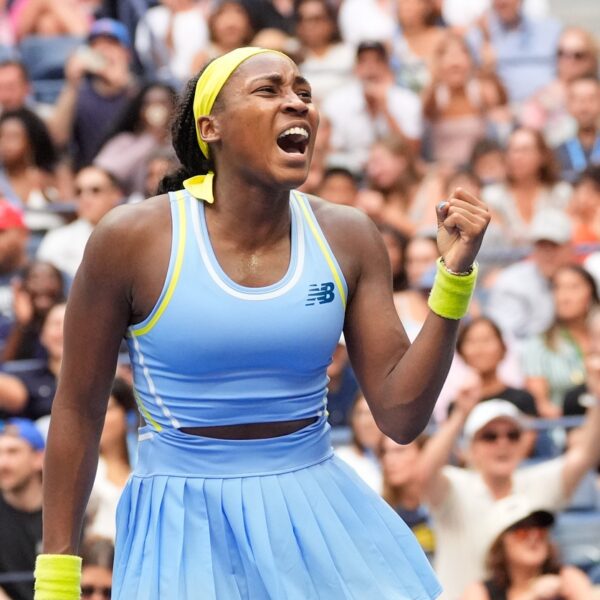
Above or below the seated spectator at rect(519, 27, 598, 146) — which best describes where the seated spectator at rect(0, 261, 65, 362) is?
below

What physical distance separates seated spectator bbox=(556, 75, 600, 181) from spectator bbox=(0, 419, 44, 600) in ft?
13.2

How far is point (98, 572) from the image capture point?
197 inches

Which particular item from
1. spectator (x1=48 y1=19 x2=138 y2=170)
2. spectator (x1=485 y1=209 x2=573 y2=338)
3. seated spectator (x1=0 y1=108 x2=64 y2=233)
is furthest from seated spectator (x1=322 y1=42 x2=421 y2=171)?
seated spectator (x1=0 y1=108 x2=64 y2=233)

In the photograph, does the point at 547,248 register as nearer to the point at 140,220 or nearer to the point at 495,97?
the point at 495,97

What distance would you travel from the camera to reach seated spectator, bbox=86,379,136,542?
5.60 metres

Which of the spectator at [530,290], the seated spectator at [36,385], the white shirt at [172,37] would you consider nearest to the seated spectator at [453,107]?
the spectator at [530,290]

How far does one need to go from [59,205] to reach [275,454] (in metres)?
5.21

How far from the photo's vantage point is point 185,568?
2.88 metres

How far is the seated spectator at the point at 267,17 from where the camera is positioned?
8898 mm

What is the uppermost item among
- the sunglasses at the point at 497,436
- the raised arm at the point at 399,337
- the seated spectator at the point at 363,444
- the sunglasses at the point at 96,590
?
the raised arm at the point at 399,337

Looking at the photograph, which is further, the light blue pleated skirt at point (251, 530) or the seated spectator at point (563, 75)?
the seated spectator at point (563, 75)

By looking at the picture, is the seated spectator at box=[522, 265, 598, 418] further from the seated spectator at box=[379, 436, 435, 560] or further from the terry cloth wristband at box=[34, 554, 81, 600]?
the terry cloth wristband at box=[34, 554, 81, 600]

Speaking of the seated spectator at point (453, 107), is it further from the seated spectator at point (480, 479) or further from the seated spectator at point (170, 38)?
the seated spectator at point (480, 479)

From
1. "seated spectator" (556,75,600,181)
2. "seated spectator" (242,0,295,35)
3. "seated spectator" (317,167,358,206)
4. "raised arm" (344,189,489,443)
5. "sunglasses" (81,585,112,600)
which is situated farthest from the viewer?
"seated spectator" (242,0,295,35)
